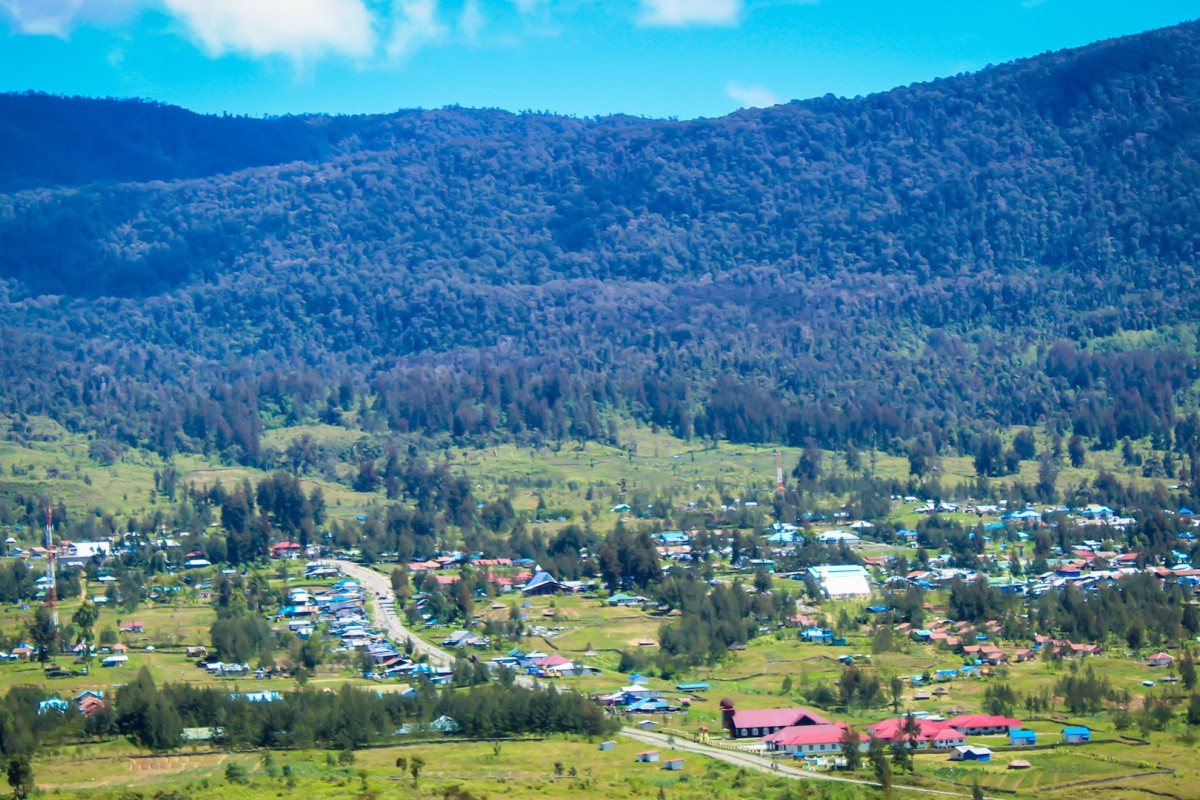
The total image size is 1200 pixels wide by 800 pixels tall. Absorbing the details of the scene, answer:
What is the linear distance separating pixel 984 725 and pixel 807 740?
24.9ft

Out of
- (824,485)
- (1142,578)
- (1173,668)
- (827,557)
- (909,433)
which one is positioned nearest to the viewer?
(1173,668)

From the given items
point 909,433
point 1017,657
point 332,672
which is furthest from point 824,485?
point 332,672

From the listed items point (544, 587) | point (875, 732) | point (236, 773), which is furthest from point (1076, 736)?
point (544, 587)

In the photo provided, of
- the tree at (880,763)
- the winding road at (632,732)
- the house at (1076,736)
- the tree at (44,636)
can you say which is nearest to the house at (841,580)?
the winding road at (632,732)

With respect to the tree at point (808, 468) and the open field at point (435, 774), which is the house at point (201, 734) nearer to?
the open field at point (435, 774)

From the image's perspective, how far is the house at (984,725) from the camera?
2648 inches

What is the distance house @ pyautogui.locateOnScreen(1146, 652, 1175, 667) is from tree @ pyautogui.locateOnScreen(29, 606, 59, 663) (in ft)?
186

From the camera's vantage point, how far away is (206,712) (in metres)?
69.8

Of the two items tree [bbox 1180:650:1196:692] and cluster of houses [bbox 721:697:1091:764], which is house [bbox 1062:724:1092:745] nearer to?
cluster of houses [bbox 721:697:1091:764]

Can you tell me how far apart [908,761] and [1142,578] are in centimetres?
4040

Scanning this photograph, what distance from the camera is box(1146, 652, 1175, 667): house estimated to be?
81.2 meters

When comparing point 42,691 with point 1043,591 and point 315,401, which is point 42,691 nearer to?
point 1043,591

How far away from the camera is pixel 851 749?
63.0 meters

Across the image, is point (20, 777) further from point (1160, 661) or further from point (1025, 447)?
point (1025, 447)
